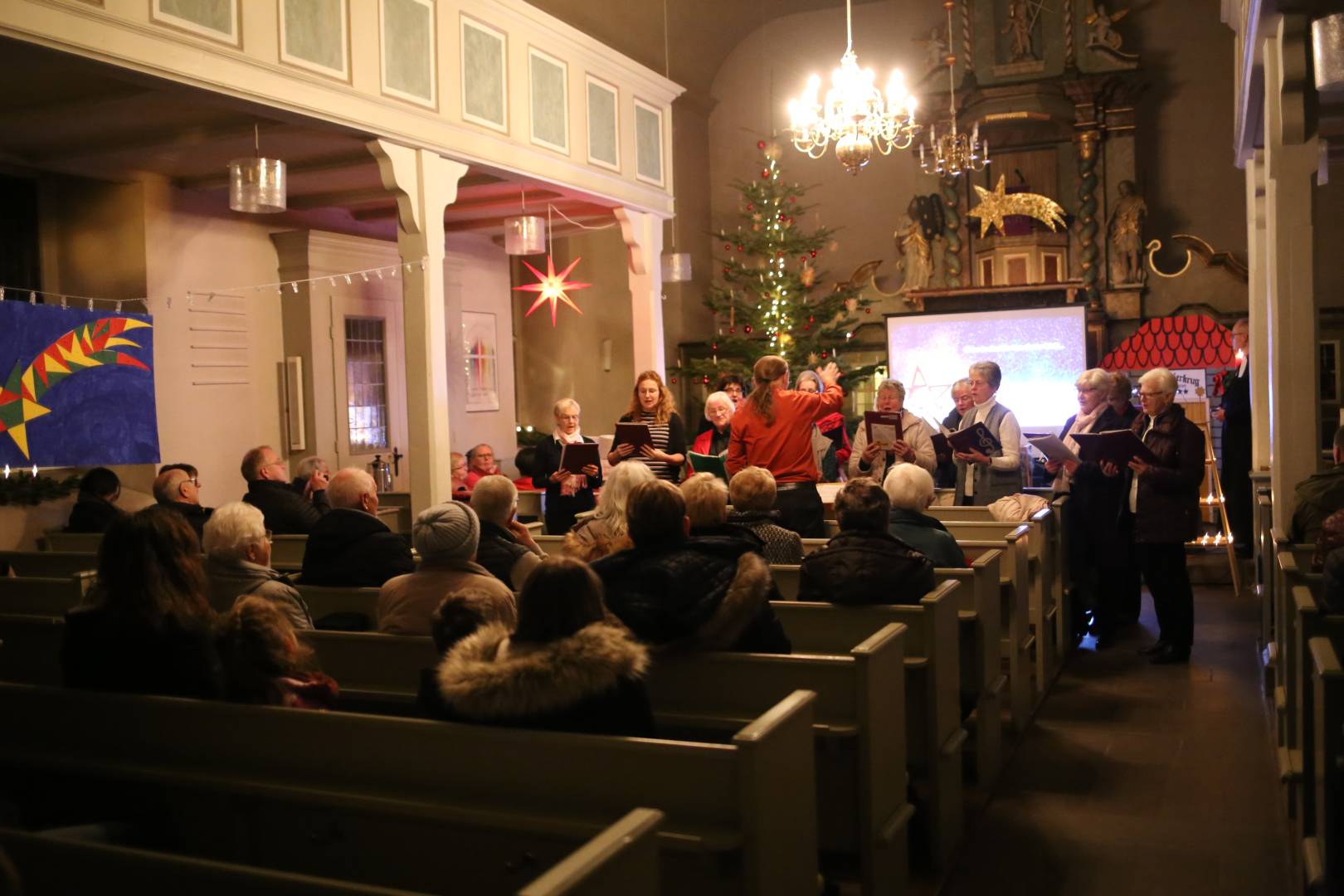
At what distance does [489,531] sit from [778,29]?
11.8 meters

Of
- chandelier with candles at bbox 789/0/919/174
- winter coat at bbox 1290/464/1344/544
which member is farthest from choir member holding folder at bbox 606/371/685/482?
winter coat at bbox 1290/464/1344/544

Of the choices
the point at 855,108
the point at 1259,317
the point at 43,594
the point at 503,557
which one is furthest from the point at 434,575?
the point at 1259,317

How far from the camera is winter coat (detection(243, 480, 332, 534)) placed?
20.8ft

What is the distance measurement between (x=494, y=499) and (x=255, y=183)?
3.07m

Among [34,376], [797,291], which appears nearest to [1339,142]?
[797,291]

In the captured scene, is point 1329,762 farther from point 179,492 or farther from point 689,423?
point 689,423

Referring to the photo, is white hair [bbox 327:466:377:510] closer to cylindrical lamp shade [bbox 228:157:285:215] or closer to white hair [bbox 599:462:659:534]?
white hair [bbox 599:462:659:534]

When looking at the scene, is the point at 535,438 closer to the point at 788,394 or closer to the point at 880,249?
the point at 880,249

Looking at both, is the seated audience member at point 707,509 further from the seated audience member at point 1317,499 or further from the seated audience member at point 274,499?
the seated audience member at point 274,499

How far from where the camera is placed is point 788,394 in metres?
6.27

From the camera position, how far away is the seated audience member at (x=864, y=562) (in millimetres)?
3943

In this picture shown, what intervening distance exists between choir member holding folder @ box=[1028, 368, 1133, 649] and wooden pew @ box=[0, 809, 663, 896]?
5.30 metres

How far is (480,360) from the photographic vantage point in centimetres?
1258

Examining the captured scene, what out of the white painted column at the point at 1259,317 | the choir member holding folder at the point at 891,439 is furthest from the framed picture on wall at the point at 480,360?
the white painted column at the point at 1259,317
